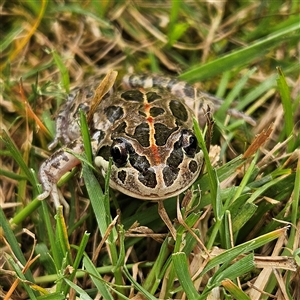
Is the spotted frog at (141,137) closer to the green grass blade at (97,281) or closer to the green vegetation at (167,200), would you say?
the green vegetation at (167,200)

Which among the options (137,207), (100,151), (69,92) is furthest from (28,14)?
(137,207)

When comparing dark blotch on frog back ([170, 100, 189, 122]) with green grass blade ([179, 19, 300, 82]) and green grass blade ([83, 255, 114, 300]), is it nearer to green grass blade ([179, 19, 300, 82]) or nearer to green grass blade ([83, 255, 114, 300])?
green grass blade ([179, 19, 300, 82])

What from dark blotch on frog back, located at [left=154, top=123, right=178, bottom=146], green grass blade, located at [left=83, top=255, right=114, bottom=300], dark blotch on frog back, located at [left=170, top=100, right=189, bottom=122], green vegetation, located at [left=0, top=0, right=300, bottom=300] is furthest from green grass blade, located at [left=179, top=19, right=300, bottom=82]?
green grass blade, located at [left=83, top=255, right=114, bottom=300]

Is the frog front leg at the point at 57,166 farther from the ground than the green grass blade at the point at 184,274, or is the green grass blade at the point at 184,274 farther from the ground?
the frog front leg at the point at 57,166

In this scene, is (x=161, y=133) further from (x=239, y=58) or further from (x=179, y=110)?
(x=239, y=58)

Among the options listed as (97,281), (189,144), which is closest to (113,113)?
(189,144)

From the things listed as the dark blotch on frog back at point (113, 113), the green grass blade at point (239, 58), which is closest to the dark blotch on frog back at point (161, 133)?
the dark blotch on frog back at point (113, 113)

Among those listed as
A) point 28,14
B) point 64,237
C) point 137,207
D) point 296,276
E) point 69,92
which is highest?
point 28,14

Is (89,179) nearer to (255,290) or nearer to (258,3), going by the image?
(255,290)
